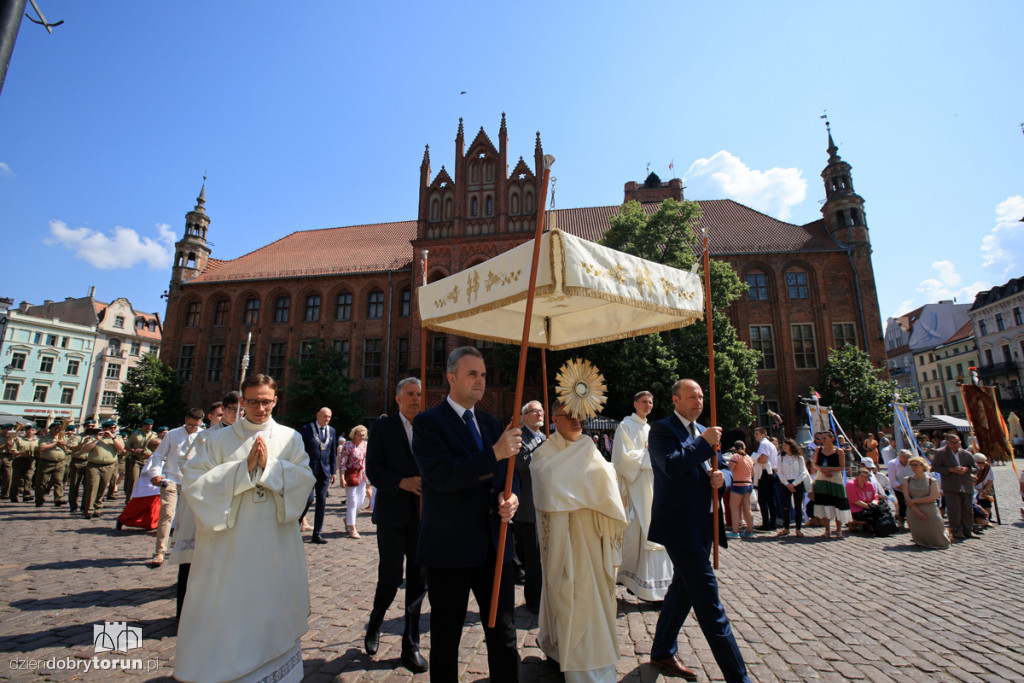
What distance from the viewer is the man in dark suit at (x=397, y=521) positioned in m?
3.53

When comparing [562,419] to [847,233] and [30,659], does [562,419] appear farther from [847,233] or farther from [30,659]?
[847,233]

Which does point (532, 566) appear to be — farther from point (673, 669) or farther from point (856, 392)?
point (856, 392)

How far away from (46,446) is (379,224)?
29.9 m

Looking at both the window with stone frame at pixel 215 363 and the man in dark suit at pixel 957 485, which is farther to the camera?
the window with stone frame at pixel 215 363

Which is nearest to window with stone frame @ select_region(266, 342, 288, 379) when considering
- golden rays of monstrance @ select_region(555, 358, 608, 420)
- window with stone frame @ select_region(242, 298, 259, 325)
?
window with stone frame @ select_region(242, 298, 259, 325)

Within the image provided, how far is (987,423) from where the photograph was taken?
432 inches

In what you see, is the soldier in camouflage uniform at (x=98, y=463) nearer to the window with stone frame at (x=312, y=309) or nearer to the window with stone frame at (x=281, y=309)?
the window with stone frame at (x=312, y=309)

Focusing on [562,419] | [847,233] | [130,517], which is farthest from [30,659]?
[847,233]

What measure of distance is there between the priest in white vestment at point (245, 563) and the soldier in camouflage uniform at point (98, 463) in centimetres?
954

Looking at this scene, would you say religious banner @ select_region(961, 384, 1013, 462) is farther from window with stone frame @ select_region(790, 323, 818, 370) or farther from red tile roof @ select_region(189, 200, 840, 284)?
red tile roof @ select_region(189, 200, 840, 284)

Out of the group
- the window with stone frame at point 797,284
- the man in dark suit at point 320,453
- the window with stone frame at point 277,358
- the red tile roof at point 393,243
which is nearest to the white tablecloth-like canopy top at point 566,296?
the man in dark suit at point 320,453

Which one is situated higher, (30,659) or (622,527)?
(622,527)

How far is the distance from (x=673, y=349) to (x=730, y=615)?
17465 mm

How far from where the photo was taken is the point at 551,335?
210 inches
